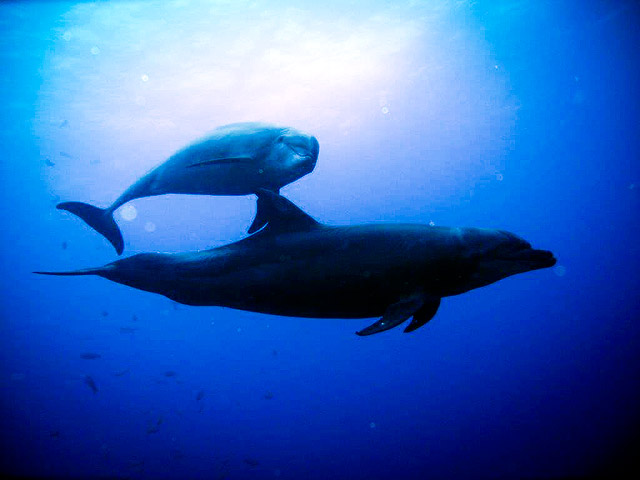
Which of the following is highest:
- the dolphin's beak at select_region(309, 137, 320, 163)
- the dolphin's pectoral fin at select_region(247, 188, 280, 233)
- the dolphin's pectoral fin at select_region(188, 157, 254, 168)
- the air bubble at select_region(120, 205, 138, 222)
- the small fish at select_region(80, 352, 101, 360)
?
the air bubble at select_region(120, 205, 138, 222)

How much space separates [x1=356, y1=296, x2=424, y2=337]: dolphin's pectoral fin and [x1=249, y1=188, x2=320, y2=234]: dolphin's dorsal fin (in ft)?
3.72

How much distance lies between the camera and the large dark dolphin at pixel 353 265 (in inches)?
138

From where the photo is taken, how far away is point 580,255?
214 feet

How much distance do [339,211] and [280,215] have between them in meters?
58.9

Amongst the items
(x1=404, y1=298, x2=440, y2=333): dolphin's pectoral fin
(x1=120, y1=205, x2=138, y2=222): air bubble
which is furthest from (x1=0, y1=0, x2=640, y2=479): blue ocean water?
(x1=404, y1=298, x2=440, y2=333): dolphin's pectoral fin

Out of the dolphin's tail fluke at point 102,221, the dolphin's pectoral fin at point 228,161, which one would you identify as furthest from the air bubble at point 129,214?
the dolphin's pectoral fin at point 228,161

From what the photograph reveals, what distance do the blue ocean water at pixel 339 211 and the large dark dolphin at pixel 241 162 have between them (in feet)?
1.89

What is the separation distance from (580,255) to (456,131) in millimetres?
43115

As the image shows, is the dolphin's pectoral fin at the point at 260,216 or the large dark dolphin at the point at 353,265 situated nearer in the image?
the large dark dolphin at the point at 353,265

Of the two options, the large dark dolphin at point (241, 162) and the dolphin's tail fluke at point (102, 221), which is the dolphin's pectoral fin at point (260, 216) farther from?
the dolphin's tail fluke at point (102, 221)

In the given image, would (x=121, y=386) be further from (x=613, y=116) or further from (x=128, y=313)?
(x=613, y=116)

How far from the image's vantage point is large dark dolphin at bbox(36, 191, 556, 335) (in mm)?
3502

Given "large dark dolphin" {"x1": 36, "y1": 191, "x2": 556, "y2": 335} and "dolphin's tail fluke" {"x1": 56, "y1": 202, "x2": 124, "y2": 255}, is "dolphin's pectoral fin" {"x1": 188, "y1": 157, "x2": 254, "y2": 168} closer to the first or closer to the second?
"large dark dolphin" {"x1": 36, "y1": 191, "x2": 556, "y2": 335}

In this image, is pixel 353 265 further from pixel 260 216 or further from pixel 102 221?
pixel 102 221
